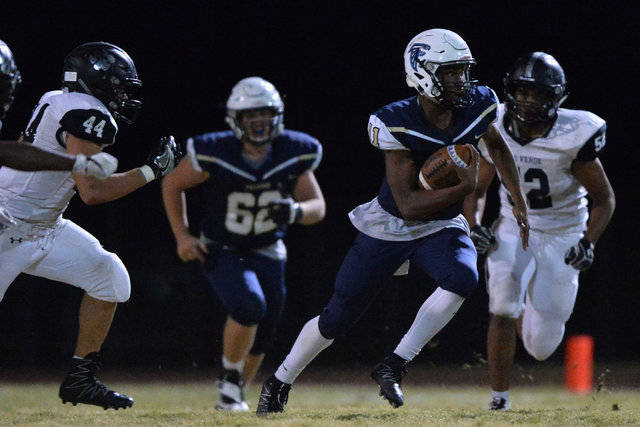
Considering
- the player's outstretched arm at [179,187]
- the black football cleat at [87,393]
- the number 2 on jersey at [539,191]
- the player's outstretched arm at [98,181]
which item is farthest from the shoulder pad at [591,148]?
the black football cleat at [87,393]

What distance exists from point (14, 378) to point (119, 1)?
432 centimetres

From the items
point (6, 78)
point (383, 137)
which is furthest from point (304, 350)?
point (6, 78)

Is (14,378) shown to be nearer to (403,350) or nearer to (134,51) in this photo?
(134,51)

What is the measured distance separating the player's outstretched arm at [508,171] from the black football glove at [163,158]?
154 centimetres

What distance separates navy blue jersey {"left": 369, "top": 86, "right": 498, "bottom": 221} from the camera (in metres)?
4.67

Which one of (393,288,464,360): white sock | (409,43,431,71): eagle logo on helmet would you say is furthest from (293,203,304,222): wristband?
(409,43,431,71): eagle logo on helmet

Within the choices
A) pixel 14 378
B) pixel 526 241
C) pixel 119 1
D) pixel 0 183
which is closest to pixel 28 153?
pixel 0 183

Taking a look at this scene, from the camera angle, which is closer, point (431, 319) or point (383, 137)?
point (431, 319)

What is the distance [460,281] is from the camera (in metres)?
4.46

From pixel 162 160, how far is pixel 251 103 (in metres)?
0.54

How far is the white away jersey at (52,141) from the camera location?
4664 millimetres

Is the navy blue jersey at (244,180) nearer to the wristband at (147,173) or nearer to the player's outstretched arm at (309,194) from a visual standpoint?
the player's outstretched arm at (309,194)

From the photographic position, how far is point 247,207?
520cm

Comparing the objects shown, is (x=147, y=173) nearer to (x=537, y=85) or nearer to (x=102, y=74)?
(x=102, y=74)
